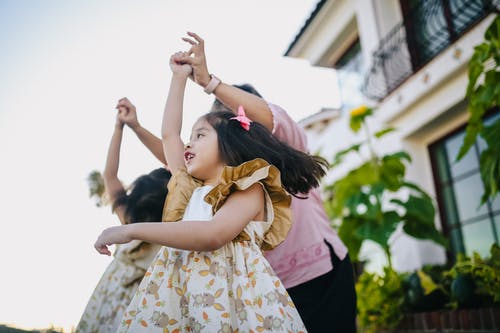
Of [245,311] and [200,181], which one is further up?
[200,181]

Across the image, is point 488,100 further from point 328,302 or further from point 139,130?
point 139,130

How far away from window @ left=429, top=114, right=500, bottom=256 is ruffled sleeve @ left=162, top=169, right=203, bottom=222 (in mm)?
3840

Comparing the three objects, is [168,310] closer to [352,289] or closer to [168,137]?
[168,137]

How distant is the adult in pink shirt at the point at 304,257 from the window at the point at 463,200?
3359 millimetres

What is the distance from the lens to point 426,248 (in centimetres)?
484

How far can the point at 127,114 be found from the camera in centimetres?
183

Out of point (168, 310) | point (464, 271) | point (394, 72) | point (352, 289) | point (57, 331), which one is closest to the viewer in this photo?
point (168, 310)

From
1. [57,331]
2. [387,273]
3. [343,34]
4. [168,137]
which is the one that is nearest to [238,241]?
[168,137]

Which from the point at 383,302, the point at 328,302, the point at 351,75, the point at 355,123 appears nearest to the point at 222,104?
the point at 328,302

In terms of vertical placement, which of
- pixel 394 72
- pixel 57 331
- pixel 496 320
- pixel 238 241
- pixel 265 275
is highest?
pixel 394 72

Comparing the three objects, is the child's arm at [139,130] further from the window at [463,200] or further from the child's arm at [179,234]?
the window at [463,200]

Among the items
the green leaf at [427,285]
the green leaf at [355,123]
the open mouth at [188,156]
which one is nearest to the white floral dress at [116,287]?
the open mouth at [188,156]

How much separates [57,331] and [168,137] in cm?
81

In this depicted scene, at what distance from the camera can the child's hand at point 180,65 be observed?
1520mm
